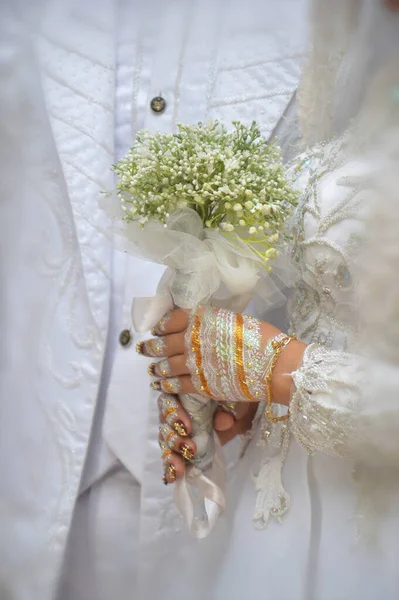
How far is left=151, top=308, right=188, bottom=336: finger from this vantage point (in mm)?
743

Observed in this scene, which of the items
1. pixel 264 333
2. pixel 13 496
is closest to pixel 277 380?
pixel 264 333

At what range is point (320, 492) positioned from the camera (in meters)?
0.72

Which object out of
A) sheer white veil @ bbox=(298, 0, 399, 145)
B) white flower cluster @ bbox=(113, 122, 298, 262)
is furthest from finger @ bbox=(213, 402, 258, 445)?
sheer white veil @ bbox=(298, 0, 399, 145)

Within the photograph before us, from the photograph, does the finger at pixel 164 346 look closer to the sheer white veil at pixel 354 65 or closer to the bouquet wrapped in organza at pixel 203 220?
the bouquet wrapped in organza at pixel 203 220

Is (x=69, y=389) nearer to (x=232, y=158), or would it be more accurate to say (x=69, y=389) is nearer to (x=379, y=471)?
(x=232, y=158)

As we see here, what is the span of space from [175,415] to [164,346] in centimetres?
9

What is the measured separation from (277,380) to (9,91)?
0.63 metres

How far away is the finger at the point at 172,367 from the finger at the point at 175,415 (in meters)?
0.04

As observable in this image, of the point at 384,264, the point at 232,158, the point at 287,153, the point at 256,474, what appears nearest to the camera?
the point at 384,264

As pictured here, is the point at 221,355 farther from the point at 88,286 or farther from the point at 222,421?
the point at 88,286

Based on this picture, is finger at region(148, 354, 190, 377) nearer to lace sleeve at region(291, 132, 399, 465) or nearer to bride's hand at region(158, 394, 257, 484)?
bride's hand at region(158, 394, 257, 484)

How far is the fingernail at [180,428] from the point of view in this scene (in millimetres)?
750

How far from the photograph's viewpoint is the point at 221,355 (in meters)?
0.71

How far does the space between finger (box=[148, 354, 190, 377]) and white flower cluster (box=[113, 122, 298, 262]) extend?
0.53 feet
